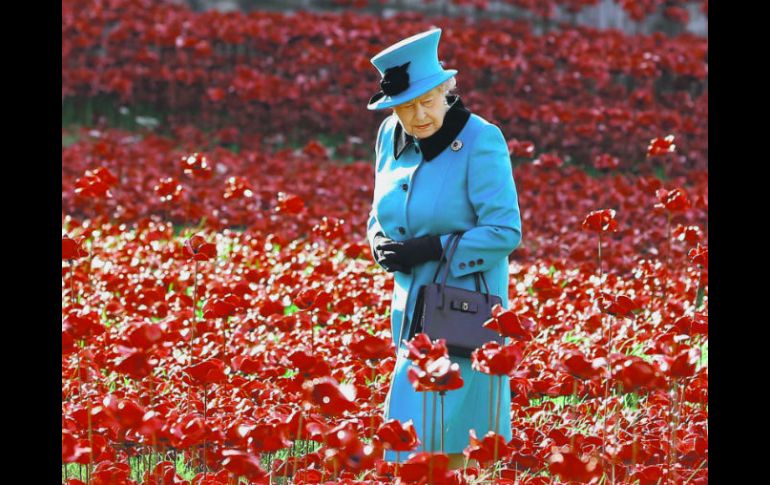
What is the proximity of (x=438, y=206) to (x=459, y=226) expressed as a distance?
0.31ft

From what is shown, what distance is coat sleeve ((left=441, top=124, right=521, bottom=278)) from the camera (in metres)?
3.37

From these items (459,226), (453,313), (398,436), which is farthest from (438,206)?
(398,436)

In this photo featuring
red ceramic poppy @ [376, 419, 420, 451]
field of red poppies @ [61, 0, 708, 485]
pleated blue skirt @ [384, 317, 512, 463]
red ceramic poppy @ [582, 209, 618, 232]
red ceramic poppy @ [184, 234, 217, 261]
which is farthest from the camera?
red ceramic poppy @ [582, 209, 618, 232]

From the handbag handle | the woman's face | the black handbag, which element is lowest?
the black handbag

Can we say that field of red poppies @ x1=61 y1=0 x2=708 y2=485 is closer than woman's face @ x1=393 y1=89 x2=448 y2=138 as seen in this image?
Yes

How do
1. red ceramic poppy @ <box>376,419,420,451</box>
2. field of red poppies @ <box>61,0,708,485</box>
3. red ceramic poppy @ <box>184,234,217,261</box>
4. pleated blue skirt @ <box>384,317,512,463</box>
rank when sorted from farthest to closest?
red ceramic poppy @ <box>184,234,217,261</box>
pleated blue skirt @ <box>384,317,512,463</box>
field of red poppies @ <box>61,0,708,485</box>
red ceramic poppy @ <box>376,419,420,451</box>

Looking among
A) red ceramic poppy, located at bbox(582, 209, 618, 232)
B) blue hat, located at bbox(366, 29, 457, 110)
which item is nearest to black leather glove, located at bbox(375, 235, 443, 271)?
blue hat, located at bbox(366, 29, 457, 110)

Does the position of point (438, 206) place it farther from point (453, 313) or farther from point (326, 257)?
point (326, 257)

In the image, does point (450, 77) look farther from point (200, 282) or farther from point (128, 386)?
point (200, 282)

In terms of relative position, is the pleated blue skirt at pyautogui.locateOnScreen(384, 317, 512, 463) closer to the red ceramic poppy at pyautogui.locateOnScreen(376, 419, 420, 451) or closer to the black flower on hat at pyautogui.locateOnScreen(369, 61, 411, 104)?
the black flower on hat at pyautogui.locateOnScreen(369, 61, 411, 104)

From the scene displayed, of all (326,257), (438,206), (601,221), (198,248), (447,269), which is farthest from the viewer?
(326,257)

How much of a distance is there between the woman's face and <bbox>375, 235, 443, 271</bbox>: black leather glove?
0.35 m

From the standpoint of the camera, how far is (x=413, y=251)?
11.2ft
